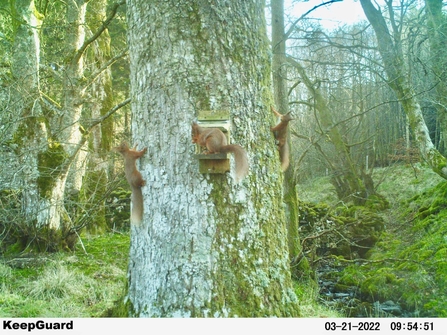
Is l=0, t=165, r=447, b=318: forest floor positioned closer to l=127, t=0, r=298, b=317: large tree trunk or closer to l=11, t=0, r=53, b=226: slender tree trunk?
l=127, t=0, r=298, b=317: large tree trunk

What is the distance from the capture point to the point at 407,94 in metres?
6.85

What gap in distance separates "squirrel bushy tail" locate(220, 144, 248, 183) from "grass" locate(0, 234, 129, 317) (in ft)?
4.39

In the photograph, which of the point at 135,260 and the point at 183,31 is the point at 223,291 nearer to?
the point at 135,260

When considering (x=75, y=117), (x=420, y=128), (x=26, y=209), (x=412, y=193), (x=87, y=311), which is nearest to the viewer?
(x=87, y=311)

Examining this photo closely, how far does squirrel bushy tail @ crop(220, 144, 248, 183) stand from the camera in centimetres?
201

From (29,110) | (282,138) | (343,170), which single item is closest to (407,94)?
(343,170)

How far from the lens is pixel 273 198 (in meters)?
2.19

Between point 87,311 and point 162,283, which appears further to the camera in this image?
point 87,311

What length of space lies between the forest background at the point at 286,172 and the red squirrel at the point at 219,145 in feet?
3.37

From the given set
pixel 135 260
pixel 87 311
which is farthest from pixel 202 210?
pixel 87 311

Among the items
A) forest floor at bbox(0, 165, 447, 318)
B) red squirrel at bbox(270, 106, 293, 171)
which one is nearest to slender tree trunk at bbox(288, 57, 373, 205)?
forest floor at bbox(0, 165, 447, 318)

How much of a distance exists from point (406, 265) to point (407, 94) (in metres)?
2.97

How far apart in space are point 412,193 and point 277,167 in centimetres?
818

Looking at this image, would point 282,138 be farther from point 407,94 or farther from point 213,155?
point 407,94
